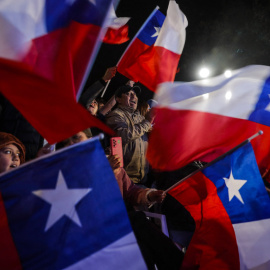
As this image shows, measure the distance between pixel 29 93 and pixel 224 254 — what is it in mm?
1762

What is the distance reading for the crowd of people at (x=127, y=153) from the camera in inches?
76.0

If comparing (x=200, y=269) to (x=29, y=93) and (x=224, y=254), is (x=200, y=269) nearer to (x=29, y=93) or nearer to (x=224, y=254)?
(x=224, y=254)

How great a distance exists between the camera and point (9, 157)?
188 cm

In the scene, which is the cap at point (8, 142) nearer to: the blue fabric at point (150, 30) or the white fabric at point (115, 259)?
the white fabric at point (115, 259)

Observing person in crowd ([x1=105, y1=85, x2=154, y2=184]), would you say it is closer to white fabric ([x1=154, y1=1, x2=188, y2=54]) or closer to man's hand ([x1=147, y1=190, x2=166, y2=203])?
man's hand ([x1=147, y1=190, x2=166, y2=203])

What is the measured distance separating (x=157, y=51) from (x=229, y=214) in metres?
2.24

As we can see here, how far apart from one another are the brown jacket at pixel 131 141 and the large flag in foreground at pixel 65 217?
1.42 metres

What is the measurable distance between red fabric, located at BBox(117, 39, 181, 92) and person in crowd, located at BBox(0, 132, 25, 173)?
179 centimetres

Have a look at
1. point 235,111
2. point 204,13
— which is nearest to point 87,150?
point 235,111

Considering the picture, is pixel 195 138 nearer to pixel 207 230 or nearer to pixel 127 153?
pixel 207 230

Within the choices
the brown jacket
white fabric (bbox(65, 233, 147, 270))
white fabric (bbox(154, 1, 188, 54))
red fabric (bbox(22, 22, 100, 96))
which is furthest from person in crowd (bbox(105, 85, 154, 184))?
white fabric (bbox(65, 233, 147, 270))

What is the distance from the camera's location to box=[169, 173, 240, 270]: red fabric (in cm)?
176

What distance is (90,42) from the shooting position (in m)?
1.73

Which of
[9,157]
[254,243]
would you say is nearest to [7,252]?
[9,157]
